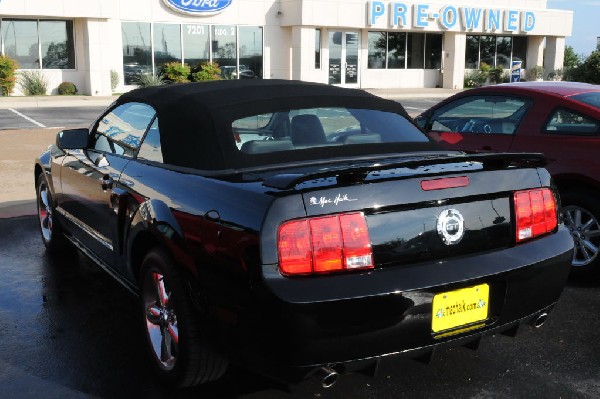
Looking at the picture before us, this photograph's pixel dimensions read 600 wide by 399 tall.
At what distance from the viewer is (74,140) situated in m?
4.77

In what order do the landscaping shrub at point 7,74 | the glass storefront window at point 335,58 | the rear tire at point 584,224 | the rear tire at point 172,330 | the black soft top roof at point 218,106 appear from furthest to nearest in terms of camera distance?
1. the glass storefront window at point 335,58
2. the landscaping shrub at point 7,74
3. the rear tire at point 584,224
4. the black soft top roof at point 218,106
5. the rear tire at point 172,330

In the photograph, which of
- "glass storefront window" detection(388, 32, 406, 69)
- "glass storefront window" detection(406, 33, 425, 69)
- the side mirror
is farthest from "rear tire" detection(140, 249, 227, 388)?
"glass storefront window" detection(406, 33, 425, 69)

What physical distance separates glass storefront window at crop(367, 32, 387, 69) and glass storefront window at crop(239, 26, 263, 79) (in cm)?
572

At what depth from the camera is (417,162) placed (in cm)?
Answer: 311

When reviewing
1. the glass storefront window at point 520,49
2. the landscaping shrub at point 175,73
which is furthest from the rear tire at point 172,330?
the glass storefront window at point 520,49

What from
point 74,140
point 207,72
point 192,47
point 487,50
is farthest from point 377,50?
point 74,140

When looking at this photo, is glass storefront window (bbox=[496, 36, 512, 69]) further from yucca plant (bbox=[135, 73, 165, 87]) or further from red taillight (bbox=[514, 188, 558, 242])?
red taillight (bbox=[514, 188, 558, 242])

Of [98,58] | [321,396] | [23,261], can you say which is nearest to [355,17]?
[98,58]

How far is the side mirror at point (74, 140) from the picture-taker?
473 cm

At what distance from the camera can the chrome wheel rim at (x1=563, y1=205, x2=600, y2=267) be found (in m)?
5.09

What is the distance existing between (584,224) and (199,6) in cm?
2538

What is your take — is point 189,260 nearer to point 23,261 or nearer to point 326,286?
point 326,286

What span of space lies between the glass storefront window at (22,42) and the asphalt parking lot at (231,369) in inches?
935

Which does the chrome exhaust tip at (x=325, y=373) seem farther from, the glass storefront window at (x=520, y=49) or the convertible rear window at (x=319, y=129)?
the glass storefront window at (x=520, y=49)
